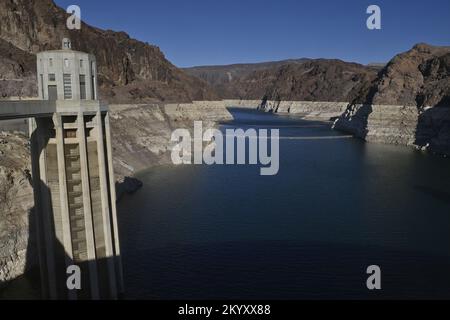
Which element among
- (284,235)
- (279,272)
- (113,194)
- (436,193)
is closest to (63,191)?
(113,194)

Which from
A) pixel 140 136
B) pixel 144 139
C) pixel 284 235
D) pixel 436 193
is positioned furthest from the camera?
pixel 144 139

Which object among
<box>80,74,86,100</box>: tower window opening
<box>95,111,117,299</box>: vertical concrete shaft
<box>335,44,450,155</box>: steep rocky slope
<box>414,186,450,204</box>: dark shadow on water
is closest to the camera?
<box>80,74,86,100</box>: tower window opening

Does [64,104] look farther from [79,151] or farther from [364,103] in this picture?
[364,103]

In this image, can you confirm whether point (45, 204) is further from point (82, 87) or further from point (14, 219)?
point (14, 219)

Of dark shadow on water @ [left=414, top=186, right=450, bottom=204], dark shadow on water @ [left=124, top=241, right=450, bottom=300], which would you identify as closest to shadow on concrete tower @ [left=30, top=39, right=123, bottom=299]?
dark shadow on water @ [left=124, top=241, right=450, bottom=300]

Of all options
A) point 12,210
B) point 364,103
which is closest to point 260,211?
point 12,210

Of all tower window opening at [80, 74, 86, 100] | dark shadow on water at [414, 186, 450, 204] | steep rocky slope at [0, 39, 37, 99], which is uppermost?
steep rocky slope at [0, 39, 37, 99]

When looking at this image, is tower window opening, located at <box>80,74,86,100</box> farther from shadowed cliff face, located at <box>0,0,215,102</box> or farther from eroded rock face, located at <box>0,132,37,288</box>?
shadowed cliff face, located at <box>0,0,215,102</box>

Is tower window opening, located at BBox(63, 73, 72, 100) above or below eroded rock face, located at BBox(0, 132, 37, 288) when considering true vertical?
above
